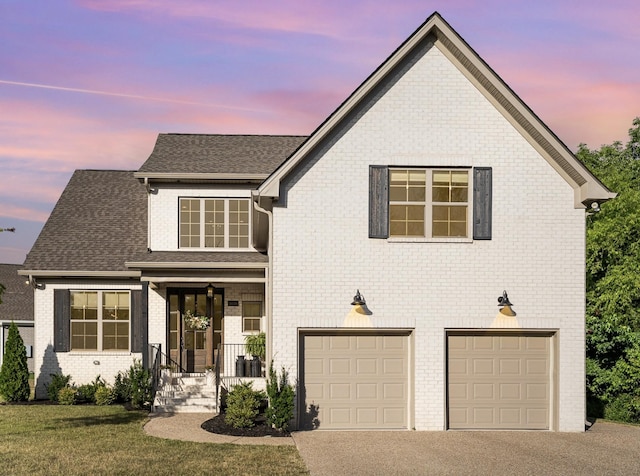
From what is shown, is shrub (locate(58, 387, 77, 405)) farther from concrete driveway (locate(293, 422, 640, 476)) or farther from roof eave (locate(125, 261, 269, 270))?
concrete driveway (locate(293, 422, 640, 476))

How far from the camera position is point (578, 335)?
54.2ft

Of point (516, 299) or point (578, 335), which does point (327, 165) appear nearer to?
point (516, 299)

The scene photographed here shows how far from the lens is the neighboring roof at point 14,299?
113 feet

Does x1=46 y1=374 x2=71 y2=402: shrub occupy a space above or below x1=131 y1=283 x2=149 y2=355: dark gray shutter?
below

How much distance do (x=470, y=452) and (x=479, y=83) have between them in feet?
25.5

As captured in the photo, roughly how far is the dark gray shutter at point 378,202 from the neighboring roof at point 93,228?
361 inches

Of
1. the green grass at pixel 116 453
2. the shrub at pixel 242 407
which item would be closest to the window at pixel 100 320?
the green grass at pixel 116 453

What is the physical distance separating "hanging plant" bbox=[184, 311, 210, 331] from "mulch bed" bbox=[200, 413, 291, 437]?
18.0ft

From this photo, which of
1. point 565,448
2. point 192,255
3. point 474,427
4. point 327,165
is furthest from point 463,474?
point 192,255

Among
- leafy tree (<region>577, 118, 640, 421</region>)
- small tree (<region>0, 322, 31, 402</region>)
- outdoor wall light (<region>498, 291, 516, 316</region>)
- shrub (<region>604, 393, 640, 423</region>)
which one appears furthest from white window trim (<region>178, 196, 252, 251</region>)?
shrub (<region>604, 393, 640, 423</region>)

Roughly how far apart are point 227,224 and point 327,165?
268 inches

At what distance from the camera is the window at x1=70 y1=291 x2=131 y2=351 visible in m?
22.5

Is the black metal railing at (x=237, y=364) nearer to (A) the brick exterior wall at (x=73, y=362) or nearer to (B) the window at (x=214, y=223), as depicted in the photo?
(A) the brick exterior wall at (x=73, y=362)

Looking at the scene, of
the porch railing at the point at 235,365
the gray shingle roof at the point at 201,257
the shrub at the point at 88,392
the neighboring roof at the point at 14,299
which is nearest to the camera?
the porch railing at the point at 235,365
